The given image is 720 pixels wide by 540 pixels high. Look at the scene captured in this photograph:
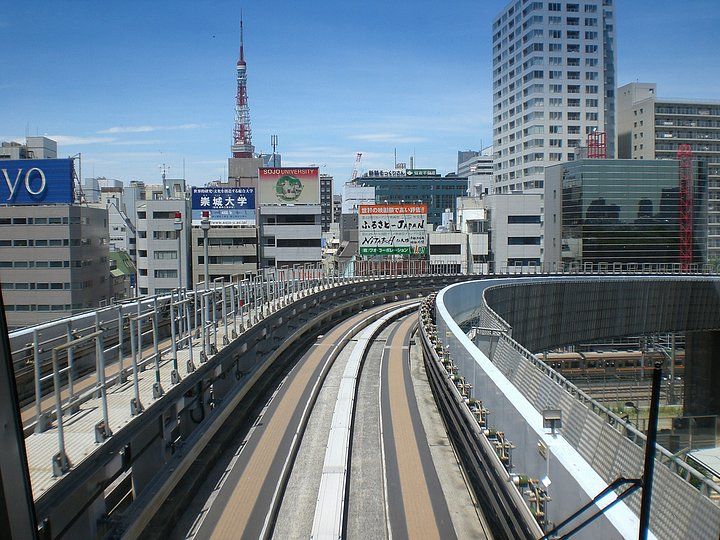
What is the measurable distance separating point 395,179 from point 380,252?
263 ft

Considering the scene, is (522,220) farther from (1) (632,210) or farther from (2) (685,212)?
(2) (685,212)

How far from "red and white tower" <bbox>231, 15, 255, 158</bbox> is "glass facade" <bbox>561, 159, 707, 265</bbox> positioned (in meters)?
79.5

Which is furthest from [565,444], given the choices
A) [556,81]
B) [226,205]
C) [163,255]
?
[556,81]

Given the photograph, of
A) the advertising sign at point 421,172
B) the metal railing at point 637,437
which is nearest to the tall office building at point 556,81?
the advertising sign at point 421,172

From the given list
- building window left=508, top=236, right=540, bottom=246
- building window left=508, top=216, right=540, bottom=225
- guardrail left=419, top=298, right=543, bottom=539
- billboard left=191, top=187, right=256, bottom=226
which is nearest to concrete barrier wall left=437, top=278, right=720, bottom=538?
guardrail left=419, top=298, right=543, bottom=539

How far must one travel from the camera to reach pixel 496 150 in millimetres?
78188

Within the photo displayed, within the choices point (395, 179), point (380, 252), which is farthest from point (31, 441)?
point (395, 179)

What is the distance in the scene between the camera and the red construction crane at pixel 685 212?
168 feet

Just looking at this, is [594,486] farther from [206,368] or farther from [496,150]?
[496,150]

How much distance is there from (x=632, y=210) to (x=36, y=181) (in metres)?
43.4

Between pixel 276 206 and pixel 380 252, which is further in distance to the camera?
pixel 276 206

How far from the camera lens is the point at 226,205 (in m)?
50.5

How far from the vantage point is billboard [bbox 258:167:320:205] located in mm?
51938

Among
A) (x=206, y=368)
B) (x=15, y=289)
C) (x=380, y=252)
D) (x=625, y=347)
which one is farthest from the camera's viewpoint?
(x=625, y=347)
